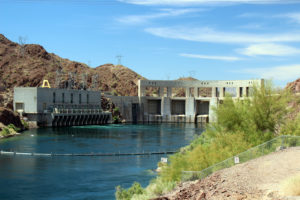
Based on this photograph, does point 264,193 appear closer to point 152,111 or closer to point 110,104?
point 110,104

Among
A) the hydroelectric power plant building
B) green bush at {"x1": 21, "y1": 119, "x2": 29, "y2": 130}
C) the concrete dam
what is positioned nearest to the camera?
green bush at {"x1": 21, "y1": 119, "x2": 29, "y2": 130}

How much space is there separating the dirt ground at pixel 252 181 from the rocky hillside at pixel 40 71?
73393mm

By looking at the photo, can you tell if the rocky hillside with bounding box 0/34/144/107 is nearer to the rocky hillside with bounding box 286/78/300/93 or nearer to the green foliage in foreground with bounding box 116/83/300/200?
the rocky hillside with bounding box 286/78/300/93

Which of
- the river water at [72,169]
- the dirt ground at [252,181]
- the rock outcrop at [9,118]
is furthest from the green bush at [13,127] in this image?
the dirt ground at [252,181]

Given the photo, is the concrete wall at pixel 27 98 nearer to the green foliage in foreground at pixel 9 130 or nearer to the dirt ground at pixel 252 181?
the green foliage in foreground at pixel 9 130

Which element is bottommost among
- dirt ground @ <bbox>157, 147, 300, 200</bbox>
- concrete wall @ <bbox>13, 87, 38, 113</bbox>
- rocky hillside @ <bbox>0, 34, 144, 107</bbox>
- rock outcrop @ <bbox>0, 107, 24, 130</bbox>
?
dirt ground @ <bbox>157, 147, 300, 200</bbox>

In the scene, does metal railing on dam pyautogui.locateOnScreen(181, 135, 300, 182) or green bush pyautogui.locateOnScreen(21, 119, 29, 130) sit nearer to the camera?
metal railing on dam pyautogui.locateOnScreen(181, 135, 300, 182)

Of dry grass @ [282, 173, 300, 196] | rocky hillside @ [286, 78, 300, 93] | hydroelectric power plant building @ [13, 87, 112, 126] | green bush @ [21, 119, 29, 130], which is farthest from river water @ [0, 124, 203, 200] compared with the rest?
hydroelectric power plant building @ [13, 87, 112, 126]

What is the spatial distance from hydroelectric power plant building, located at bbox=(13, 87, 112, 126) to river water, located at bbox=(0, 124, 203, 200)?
849 inches

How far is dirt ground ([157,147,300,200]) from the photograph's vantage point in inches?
535

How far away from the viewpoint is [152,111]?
359 feet

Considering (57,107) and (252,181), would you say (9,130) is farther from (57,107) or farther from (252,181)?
(252,181)

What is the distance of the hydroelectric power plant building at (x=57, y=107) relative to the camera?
250 feet

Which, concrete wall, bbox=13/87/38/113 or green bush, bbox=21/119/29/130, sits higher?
concrete wall, bbox=13/87/38/113
